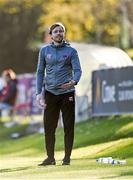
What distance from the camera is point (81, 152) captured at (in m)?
19.1

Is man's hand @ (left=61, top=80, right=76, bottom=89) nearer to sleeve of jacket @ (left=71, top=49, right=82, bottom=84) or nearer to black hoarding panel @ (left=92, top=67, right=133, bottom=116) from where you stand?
sleeve of jacket @ (left=71, top=49, right=82, bottom=84)

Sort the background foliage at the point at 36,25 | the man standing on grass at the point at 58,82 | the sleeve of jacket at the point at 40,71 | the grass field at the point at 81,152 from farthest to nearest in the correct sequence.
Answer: the background foliage at the point at 36,25
the sleeve of jacket at the point at 40,71
the man standing on grass at the point at 58,82
the grass field at the point at 81,152

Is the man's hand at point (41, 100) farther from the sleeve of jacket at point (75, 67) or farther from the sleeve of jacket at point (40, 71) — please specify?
the sleeve of jacket at point (75, 67)

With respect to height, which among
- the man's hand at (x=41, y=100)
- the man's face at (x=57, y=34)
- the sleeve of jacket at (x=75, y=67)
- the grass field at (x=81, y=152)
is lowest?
the grass field at (x=81, y=152)

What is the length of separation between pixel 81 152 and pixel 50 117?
16.4 feet

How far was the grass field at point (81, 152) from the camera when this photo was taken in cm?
1240

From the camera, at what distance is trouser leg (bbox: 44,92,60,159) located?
14148mm

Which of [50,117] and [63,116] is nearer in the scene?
[63,116]

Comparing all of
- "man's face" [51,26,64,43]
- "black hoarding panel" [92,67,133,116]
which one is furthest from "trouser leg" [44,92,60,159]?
"black hoarding panel" [92,67,133,116]

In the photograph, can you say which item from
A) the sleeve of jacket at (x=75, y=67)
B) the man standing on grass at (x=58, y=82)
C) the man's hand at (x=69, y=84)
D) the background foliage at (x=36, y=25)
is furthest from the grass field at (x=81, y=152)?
the background foliage at (x=36, y=25)

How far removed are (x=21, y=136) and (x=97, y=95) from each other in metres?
4.48

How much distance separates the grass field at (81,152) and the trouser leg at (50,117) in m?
0.40

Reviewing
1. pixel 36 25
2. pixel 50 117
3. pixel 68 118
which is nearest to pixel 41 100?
pixel 50 117

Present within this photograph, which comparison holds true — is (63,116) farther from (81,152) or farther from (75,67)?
(81,152)
